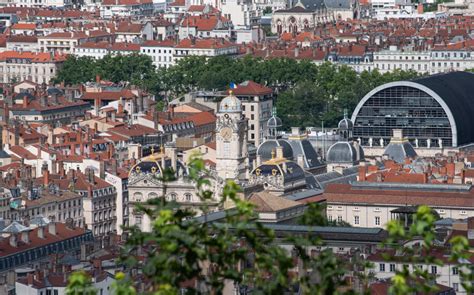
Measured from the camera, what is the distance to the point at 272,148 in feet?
311

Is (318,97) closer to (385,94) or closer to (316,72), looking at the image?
(316,72)

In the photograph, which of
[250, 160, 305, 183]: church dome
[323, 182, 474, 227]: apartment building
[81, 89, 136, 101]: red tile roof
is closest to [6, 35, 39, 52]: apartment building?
[81, 89, 136, 101]: red tile roof

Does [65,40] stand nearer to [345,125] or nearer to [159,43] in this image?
[159,43]

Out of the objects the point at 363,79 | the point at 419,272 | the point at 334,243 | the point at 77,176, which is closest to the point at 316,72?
the point at 363,79

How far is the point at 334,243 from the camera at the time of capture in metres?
70.6

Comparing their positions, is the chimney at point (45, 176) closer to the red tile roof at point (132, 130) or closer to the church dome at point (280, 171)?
the church dome at point (280, 171)

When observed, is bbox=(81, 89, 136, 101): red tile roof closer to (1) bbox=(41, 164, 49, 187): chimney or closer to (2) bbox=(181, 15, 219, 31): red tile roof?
(1) bbox=(41, 164, 49, 187): chimney

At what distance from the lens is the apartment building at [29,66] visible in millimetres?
160875

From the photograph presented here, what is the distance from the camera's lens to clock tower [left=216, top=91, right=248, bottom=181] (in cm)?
8975

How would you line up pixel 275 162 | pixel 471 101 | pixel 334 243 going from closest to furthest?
pixel 334 243 < pixel 275 162 < pixel 471 101

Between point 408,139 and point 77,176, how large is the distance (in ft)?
67.2

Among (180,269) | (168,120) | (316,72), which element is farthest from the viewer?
(316,72)

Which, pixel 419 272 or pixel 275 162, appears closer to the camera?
pixel 419 272

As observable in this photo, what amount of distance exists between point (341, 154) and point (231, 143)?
349 inches
